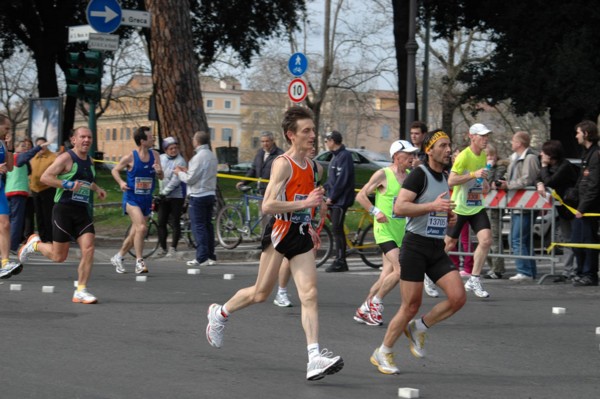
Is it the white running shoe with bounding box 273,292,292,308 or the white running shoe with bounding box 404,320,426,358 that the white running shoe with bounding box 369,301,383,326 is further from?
the white running shoe with bounding box 404,320,426,358

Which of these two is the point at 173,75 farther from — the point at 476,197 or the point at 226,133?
the point at 226,133

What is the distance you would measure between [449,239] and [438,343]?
12.1 feet

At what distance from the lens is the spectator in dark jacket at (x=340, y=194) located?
14602mm

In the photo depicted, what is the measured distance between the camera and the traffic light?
57.2ft

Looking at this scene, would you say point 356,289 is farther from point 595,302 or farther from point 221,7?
point 221,7

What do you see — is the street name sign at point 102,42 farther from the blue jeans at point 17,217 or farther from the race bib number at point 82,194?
the race bib number at point 82,194

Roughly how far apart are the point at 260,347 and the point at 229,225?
956 cm

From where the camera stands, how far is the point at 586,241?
13.3 metres

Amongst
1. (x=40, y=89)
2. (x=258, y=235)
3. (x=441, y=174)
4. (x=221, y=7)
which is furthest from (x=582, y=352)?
(x=40, y=89)

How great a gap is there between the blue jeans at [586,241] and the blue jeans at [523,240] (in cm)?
74

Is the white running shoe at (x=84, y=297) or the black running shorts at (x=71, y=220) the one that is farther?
the black running shorts at (x=71, y=220)

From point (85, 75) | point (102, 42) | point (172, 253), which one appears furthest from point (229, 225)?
point (102, 42)

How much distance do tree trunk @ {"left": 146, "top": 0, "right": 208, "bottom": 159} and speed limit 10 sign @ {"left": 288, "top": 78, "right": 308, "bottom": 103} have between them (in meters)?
2.46

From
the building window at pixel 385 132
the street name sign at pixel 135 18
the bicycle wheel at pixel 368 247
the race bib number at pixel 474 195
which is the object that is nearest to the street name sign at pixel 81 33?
the street name sign at pixel 135 18
